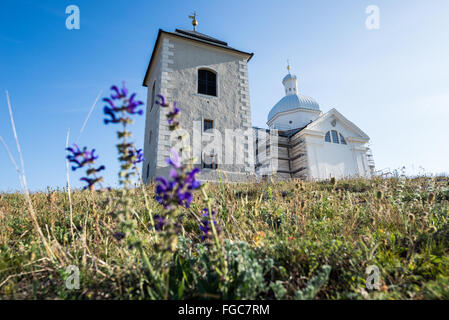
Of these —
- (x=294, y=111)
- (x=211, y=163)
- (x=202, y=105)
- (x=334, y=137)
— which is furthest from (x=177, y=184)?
(x=294, y=111)

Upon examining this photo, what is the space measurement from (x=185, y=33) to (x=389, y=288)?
1853cm

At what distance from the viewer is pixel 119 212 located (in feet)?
5.10

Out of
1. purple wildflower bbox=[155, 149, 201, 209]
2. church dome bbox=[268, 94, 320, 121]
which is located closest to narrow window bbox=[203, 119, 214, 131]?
purple wildflower bbox=[155, 149, 201, 209]

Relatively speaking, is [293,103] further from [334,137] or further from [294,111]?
[334,137]

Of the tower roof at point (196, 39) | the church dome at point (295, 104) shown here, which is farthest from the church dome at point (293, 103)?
the tower roof at point (196, 39)

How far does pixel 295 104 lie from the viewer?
→ 33906 mm

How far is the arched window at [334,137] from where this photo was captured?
81.3 ft

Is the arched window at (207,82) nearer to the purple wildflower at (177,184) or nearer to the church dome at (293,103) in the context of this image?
the purple wildflower at (177,184)

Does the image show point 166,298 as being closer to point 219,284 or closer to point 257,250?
point 219,284

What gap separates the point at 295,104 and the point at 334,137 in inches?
416

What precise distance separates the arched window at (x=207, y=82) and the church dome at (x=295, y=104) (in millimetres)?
20532

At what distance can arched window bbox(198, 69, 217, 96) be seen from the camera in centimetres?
1581

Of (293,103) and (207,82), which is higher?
(293,103)

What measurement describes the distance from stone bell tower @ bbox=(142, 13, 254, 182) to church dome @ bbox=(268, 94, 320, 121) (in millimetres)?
18472
